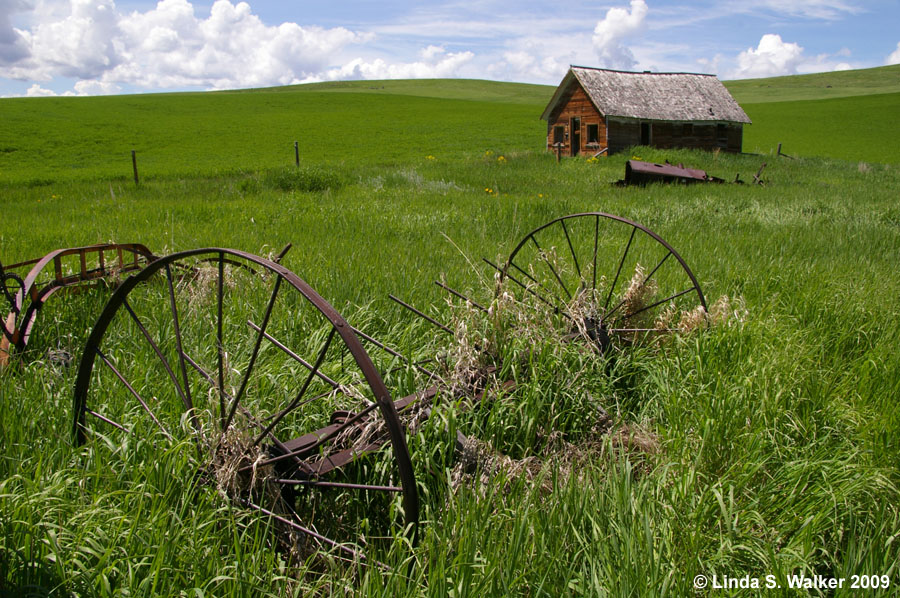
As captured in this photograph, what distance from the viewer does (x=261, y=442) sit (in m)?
2.31

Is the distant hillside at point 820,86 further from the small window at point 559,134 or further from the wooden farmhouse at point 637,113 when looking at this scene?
the small window at point 559,134

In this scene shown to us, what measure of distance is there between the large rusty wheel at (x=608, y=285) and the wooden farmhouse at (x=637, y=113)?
70.3ft

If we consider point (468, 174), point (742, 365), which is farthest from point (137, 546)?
point (468, 174)

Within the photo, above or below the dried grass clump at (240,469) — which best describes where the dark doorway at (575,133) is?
above

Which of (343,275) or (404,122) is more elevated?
(404,122)

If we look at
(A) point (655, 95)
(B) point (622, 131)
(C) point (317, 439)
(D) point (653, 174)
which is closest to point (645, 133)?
(B) point (622, 131)

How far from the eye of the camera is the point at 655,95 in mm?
29422

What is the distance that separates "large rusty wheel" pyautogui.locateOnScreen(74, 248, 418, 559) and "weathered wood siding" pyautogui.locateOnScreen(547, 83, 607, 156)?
85.1 ft

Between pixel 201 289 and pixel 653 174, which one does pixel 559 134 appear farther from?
pixel 201 289

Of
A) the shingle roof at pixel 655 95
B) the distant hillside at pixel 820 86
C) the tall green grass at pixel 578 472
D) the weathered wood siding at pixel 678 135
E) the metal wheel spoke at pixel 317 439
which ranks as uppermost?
the distant hillside at pixel 820 86

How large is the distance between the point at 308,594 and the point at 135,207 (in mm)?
10095

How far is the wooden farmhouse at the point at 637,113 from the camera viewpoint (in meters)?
27.3

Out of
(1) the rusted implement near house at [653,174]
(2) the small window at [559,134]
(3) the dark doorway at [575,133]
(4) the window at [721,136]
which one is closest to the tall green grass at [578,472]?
(1) the rusted implement near house at [653,174]

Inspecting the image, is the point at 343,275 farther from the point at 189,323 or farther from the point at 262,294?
the point at 189,323
